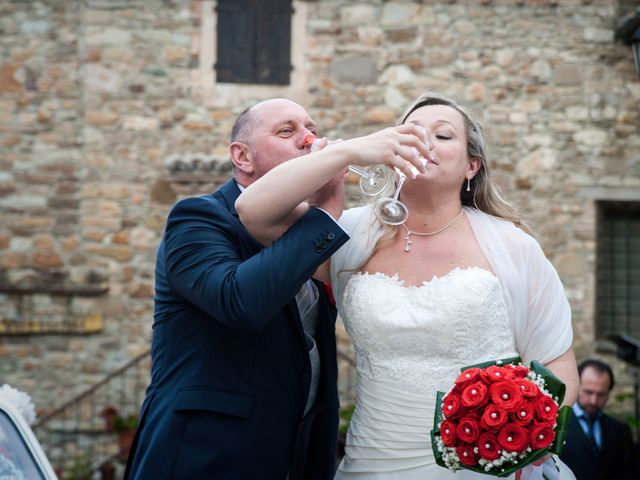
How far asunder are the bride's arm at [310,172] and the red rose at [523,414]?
76 cm

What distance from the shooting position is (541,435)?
278cm

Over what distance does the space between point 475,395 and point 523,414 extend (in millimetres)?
144

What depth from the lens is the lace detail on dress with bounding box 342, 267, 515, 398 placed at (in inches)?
127

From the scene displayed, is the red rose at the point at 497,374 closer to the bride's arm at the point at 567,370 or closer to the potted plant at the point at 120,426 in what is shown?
the bride's arm at the point at 567,370

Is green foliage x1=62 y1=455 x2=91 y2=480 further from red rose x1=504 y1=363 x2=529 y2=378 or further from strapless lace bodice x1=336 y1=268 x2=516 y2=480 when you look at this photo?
red rose x1=504 y1=363 x2=529 y2=378

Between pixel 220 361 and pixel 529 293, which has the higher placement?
pixel 529 293

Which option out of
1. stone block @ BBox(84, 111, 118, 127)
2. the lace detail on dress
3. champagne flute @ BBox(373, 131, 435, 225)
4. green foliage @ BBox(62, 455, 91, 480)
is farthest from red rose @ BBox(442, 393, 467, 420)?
stone block @ BBox(84, 111, 118, 127)

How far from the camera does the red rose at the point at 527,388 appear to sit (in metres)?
2.79

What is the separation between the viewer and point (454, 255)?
11.1 ft

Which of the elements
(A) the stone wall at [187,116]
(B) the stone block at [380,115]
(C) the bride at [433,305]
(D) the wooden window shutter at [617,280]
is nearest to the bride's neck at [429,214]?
(C) the bride at [433,305]

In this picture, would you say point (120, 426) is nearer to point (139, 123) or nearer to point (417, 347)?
point (139, 123)

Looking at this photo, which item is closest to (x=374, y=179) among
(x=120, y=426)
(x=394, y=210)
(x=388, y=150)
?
(x=394, y=210)

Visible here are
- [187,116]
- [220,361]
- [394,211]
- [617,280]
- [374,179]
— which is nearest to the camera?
[220,361]

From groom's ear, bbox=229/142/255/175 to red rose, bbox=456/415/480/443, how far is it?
1111 millimetres
